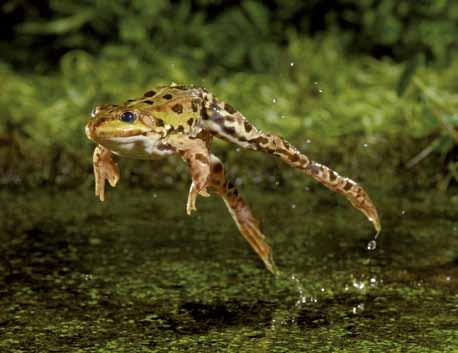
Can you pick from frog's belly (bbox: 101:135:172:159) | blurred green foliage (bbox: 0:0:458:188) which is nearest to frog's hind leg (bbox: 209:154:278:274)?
frog's belly (bbox: 101:135:172:159)

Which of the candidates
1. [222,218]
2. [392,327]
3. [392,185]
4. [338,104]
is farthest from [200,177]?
[338,104]

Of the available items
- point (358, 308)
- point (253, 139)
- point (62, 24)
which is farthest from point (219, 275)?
point (62, 24)

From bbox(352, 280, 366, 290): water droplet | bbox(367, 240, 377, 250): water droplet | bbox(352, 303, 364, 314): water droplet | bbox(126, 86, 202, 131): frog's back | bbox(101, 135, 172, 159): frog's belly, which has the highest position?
bbox(126, 86, 202, 131): frog's back

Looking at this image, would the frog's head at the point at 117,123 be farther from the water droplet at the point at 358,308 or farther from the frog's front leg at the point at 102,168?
the water droplet at the point at 358,308

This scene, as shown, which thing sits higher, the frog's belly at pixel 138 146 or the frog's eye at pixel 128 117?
the frog's eye at pixel 128 117

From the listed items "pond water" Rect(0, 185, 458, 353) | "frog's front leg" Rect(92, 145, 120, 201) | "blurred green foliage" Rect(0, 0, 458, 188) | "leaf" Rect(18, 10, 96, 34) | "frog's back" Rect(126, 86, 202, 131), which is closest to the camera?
"frog's back" Rect(126, 86, 202, 131)

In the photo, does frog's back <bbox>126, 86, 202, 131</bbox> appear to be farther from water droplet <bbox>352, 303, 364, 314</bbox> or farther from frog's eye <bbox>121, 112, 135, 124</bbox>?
water droplet <bbox>352, 303, 364, 314</bbox>

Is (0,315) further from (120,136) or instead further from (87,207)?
(87,207)

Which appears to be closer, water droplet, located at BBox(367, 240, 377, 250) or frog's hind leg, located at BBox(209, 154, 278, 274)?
frog's hind leg, located at BBox(209, 154, 278, 274)

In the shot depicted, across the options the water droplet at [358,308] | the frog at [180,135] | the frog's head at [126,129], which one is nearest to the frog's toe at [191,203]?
the frog at [180,135]
